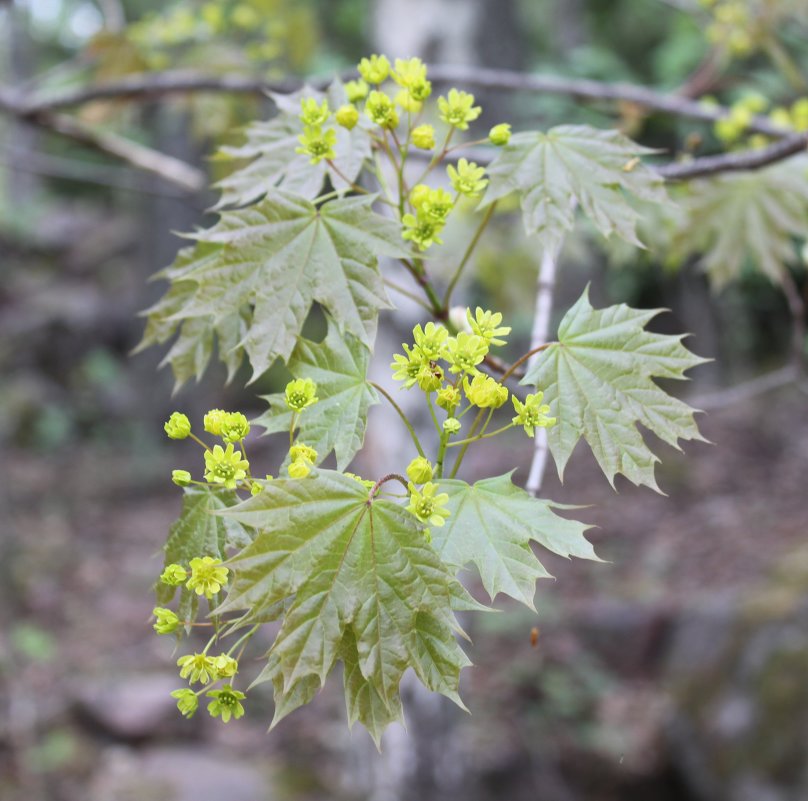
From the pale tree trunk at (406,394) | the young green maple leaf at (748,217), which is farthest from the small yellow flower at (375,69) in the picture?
the pale tree trunk at (406,394)

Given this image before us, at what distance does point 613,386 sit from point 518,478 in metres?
5.52

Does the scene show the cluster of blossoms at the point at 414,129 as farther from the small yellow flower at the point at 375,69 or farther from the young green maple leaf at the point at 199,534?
the young green maple leaf at the point at 199,534

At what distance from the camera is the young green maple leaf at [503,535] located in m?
0.89

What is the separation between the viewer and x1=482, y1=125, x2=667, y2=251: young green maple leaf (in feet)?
3.70

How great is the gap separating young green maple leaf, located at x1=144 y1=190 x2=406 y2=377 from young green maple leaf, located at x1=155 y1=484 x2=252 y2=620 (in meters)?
0.19

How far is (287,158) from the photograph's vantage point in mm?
1263

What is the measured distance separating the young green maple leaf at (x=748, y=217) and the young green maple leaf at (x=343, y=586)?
139cm

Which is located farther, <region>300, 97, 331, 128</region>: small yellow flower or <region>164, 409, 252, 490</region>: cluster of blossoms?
<region>300, 97, 331, 128</region>: small yellow flower

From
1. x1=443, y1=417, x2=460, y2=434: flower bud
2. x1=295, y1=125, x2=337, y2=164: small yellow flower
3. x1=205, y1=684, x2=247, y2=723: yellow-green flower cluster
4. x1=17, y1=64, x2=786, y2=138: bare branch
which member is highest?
x1=17, y1=64, x2=786, y2=138: bare branch

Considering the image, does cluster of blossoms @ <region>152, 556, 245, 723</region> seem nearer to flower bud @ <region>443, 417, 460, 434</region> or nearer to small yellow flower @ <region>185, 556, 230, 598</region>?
small yellow flower @ <region>185, 556, 230, 598</region>

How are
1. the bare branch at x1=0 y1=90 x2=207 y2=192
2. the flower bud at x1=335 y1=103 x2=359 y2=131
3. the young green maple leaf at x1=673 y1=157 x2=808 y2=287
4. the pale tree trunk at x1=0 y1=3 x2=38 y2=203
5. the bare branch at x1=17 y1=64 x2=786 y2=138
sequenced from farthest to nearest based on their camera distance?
the pale tree trunk at x1=0 y1=3 x2=38 y2=203, the bare branch at x1=0 y1=90 x2=207 y2=192, the bare branch at x1=17 y1=64 x2=786 y2=138, the young green maple leaf at x1=673 y1=157 x2=808 y2=287, the flower bud at x1=335 y1=103 x2=359 y2=131

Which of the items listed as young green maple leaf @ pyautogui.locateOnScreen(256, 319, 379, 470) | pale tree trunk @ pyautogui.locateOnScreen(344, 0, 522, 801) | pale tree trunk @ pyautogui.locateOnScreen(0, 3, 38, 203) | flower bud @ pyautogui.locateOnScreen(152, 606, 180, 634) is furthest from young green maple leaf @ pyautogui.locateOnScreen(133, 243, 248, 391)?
pale tree trunk @ pyautogui.locateOnScreen(0, 3, 38, 203)

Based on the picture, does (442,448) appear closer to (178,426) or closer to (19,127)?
(178,426)

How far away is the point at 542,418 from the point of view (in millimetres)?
917
